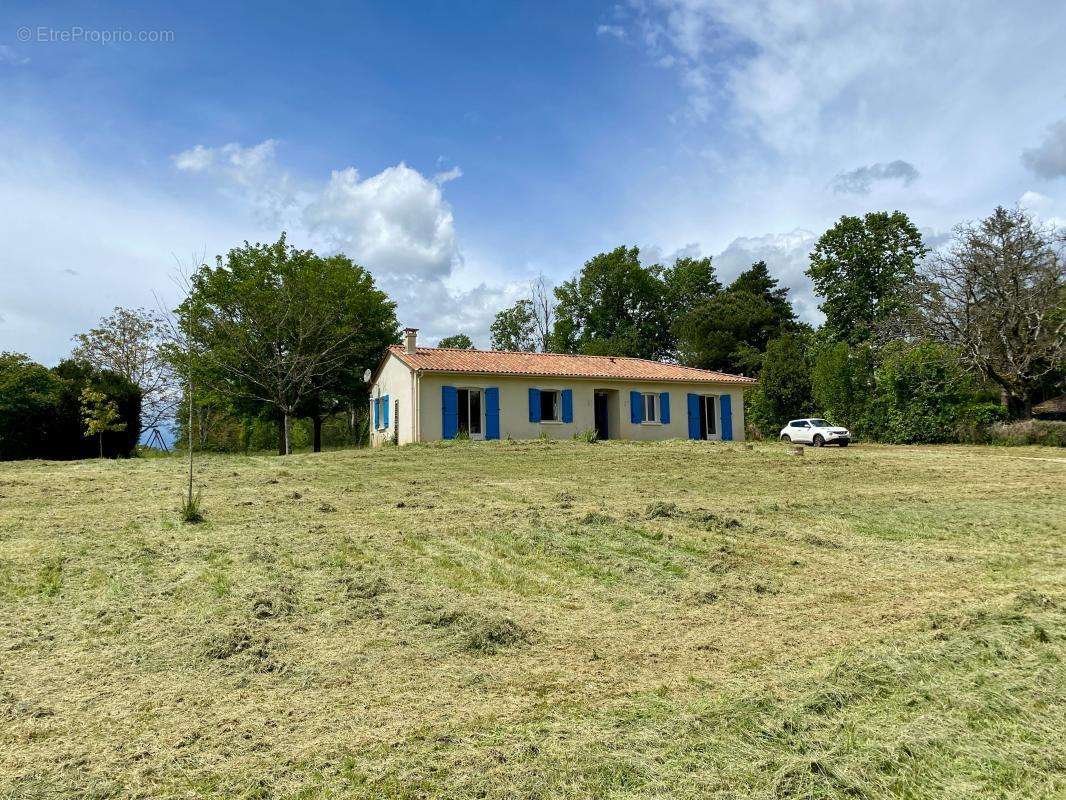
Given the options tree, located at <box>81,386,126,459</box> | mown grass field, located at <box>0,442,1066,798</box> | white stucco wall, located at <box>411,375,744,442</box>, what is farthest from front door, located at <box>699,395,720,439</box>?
tree, located at <box>81,386,126,459</box>

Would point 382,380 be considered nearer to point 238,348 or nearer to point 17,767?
point 238,348

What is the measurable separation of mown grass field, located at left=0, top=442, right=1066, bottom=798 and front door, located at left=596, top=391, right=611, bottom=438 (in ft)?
49.9

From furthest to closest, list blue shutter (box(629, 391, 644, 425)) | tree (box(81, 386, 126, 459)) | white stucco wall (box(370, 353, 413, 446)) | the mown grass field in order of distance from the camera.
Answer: blue shutter (box(629, 391, 644, 425))
white stucco wall (box(370, 353, 413, 446))
tree (box(81, 386, 126, 459))
the mown grass field

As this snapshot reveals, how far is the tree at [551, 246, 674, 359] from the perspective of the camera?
43562 millimetres

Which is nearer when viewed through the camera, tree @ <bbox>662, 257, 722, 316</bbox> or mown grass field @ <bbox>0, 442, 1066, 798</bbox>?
mown grass field @ <bbox>0, 442, 1066, 798</bbox>

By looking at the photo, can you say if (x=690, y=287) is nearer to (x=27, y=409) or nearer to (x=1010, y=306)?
(x=1010, y=306)

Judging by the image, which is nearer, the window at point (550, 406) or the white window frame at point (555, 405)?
the white window frame at point (555, 405)

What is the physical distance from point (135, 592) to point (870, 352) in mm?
29278

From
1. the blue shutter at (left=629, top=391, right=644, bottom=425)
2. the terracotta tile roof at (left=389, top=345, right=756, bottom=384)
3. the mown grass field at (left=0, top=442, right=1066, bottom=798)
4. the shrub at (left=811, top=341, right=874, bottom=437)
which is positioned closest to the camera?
the mown grass field at (left=0, top=442, right=1066, bottom=798)

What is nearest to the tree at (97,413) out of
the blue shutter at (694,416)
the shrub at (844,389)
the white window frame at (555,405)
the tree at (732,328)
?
the white window frame at (555,405)

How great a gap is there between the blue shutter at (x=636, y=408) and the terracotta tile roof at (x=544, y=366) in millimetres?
643

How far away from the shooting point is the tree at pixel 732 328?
38125mm

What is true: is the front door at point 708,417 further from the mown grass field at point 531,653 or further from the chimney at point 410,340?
the mown grass field at point 531,653

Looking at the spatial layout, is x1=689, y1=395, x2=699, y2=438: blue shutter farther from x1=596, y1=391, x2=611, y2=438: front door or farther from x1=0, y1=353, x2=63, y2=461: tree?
x1=0, y1=353, x2=63, y2=461: tree
